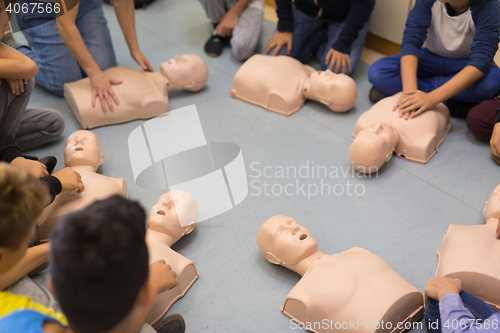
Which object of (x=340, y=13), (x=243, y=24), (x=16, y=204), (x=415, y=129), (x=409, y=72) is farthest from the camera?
(x=243, y=24)

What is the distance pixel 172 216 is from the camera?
3.58ft

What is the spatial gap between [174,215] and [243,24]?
4.10ft

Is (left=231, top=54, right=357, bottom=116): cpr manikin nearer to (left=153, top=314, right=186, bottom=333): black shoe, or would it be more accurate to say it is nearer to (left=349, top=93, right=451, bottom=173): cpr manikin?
(left=349, top=93, right=451, bottom=173): cpr manikin

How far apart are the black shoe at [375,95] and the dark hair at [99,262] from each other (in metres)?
1.35

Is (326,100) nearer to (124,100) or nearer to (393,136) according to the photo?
(393,136)

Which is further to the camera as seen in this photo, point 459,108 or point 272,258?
point 459,108

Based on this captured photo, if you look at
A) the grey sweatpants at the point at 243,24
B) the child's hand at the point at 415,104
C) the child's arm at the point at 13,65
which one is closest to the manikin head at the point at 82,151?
the child's arm at the point at 13,65

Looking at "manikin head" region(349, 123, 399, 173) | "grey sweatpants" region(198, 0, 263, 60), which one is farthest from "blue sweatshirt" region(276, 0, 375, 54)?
"manikin head" region(349, 123, 399, 173)

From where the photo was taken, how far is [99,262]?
48 centimetres

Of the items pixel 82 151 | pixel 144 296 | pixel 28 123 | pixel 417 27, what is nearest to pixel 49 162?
pixel 82 151

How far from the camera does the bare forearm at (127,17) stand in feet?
5.39

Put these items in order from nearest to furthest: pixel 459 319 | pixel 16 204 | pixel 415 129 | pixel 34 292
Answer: pixel 16 204 < pixel 459 319 < pixel 34 292 < pixel 415 129

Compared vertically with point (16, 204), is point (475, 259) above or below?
below

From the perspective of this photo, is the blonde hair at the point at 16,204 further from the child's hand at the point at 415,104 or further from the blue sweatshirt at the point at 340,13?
the blue sweatshirt at the point at 340,13
